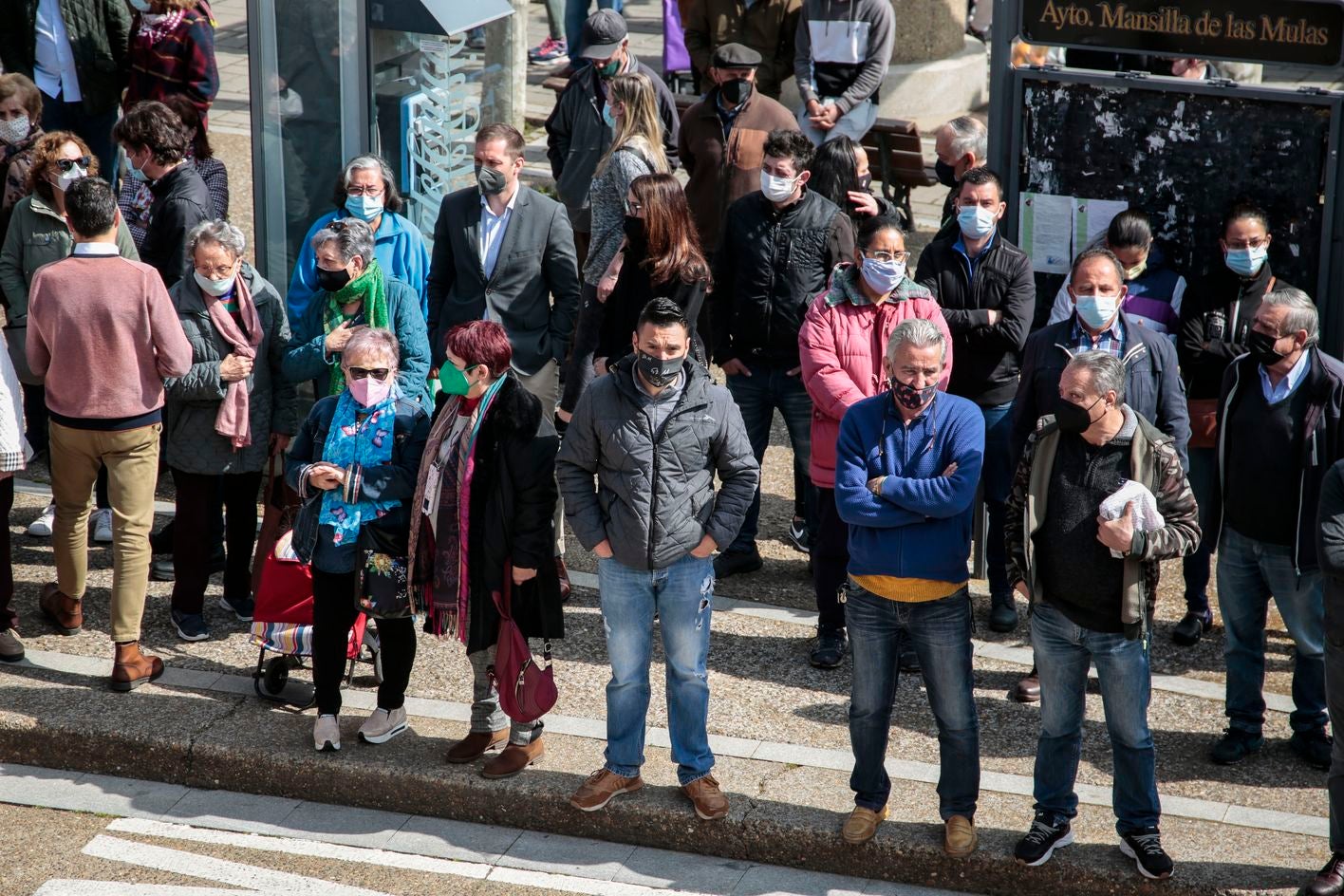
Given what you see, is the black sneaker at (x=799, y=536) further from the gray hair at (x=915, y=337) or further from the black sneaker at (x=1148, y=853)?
the black sneaker at (x=1148, y=853)

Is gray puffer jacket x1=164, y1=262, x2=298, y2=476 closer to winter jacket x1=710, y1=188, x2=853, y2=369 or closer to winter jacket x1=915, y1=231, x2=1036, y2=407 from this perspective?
winter jacket x1=710, y1=188, x2=853, y2=369

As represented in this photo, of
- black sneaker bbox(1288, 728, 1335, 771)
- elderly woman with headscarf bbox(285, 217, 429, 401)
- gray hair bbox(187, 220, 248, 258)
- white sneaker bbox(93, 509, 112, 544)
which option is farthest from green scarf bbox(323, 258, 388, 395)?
black sneaker bbox(1288, 728, 1335, 771)

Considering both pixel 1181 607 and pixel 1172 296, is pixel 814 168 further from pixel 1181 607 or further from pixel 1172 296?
pixel 1181 607

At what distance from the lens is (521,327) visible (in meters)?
7.50

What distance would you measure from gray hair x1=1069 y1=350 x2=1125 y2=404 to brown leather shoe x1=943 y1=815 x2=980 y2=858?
4.89 feet

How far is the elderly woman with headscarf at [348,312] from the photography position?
6820mm

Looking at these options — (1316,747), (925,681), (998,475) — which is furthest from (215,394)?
(1316,747)

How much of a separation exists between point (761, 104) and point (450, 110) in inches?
66.8

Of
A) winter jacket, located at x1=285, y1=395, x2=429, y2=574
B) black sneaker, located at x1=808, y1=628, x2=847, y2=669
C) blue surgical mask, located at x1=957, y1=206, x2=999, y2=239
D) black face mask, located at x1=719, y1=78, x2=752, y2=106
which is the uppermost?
black face mask, located at x1=719, y1=78, x2=752, y2=106

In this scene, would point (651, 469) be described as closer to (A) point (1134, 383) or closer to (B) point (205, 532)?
(A) point (1134, 383)

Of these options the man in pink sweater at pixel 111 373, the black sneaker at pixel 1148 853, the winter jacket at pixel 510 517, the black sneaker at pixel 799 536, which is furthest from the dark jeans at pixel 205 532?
the black sneaker at pixel 1148 853

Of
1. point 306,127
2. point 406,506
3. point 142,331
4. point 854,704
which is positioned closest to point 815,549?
point 854,704

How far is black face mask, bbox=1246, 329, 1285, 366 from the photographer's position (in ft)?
19.1

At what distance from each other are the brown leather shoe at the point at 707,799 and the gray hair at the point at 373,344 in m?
1.83
